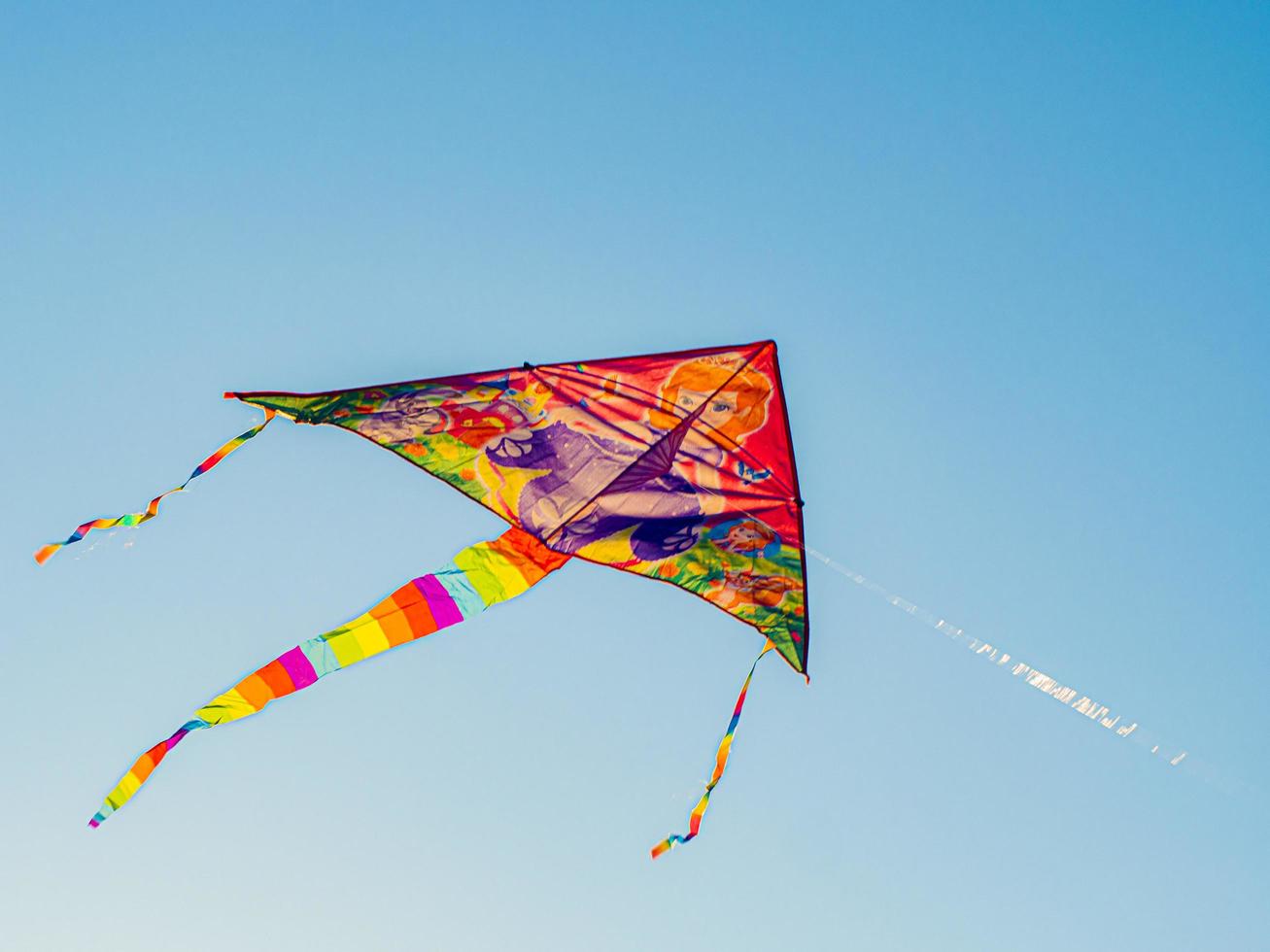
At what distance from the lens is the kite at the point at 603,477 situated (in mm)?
8305

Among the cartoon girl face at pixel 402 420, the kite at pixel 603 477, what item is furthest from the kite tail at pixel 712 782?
the cartoon girl face at pixel 402 420

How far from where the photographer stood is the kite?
8305 millimetres

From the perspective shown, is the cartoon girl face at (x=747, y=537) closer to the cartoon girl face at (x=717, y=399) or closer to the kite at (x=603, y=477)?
the kite at (x=603, y=477)

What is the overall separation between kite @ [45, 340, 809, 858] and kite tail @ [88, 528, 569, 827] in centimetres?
1

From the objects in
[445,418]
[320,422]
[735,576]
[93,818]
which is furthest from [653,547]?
[93,818]

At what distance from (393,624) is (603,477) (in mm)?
1985

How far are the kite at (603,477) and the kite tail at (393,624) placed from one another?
1 cm

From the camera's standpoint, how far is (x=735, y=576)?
30.7ft

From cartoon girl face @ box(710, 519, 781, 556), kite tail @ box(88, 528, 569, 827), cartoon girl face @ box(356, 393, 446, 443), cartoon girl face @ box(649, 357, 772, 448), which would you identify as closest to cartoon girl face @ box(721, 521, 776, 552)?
cartoon girl face @ box(710, 519, 781, 556)

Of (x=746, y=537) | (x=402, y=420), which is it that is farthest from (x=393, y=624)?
(x=746, y=537)

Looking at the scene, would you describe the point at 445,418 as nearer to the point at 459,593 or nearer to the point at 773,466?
the point at 459,593

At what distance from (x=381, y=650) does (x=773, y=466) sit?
324 cm

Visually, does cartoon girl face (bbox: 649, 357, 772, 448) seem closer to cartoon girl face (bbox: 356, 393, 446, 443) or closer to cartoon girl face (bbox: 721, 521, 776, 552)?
cartoon girl face (bbox: 721, 521, 776, 552)

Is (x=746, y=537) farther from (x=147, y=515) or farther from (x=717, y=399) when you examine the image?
(x=147, y=515)
